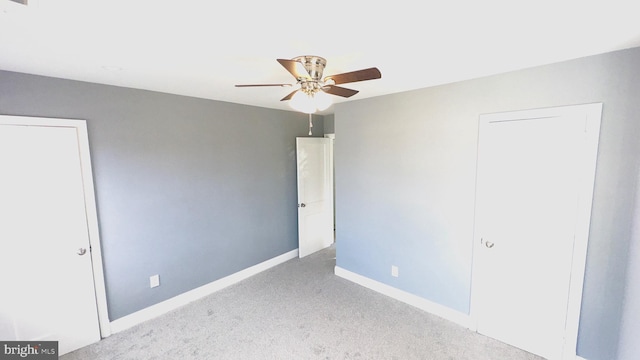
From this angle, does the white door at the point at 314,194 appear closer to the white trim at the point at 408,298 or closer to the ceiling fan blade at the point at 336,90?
the white trim at the point at 408,298

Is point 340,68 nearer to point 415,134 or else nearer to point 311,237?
point 415,134

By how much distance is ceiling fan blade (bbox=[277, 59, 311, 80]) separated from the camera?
4.78 ft

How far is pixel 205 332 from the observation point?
8.45 feet

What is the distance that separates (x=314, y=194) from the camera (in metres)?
4.43

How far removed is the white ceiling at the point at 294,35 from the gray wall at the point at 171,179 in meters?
0.29

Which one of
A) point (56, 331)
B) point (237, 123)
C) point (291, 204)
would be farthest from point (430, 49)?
point (56, 331)

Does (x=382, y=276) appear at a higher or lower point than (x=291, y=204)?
lower

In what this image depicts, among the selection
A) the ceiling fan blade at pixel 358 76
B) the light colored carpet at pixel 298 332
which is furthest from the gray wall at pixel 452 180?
the ceiling fan blade at pixel 358 76

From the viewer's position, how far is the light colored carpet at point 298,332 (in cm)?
229

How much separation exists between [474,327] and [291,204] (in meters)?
2.76

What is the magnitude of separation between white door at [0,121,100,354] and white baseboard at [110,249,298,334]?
235 millimetres

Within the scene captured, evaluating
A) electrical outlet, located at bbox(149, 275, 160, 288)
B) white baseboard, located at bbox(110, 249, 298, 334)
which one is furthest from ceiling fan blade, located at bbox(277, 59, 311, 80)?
white baseboard, located at bbox(110, 249, 298, 334)

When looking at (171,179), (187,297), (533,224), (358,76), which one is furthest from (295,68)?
(187,297)

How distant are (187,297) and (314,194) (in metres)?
2.26
